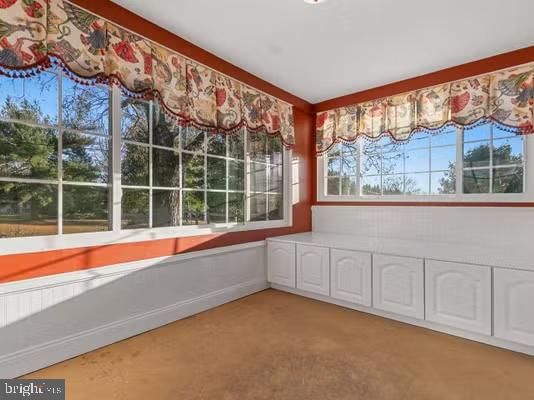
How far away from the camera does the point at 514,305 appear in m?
1.96

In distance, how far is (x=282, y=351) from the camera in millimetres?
2020

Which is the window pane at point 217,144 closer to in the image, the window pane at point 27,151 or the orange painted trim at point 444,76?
the window pane at point 27,151

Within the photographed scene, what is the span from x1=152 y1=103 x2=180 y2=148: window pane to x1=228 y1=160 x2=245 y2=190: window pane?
2.18 ft

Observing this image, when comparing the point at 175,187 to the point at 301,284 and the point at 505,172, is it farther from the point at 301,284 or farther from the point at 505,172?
the point at 505,172

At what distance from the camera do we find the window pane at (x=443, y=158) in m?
2.96

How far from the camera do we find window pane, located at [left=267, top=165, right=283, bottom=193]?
3.54 meters

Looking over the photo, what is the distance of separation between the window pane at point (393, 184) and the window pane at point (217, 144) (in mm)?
1913

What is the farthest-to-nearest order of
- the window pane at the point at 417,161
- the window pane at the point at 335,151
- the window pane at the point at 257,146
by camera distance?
the window pane at the point at 335,151
the window pane at the point at 257,146
the window pane at the point at 417,161

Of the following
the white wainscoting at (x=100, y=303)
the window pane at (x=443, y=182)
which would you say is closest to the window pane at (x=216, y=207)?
the white wainscoting at (x=100, y=303)

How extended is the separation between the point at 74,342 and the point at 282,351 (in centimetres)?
138

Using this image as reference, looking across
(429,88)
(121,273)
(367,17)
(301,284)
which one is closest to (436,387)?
(301,284)

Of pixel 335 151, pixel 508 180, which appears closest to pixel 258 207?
pixel 335 151

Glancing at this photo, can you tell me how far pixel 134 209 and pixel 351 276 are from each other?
1994 millimetres

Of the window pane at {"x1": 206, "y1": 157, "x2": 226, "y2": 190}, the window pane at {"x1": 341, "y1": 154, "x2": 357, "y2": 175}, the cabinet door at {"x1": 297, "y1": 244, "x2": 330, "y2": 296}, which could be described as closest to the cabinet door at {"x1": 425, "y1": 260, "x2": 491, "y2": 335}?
the cabinet door at {"x1": 297, "y1": 244, "x2": 330, "y2": 296}
